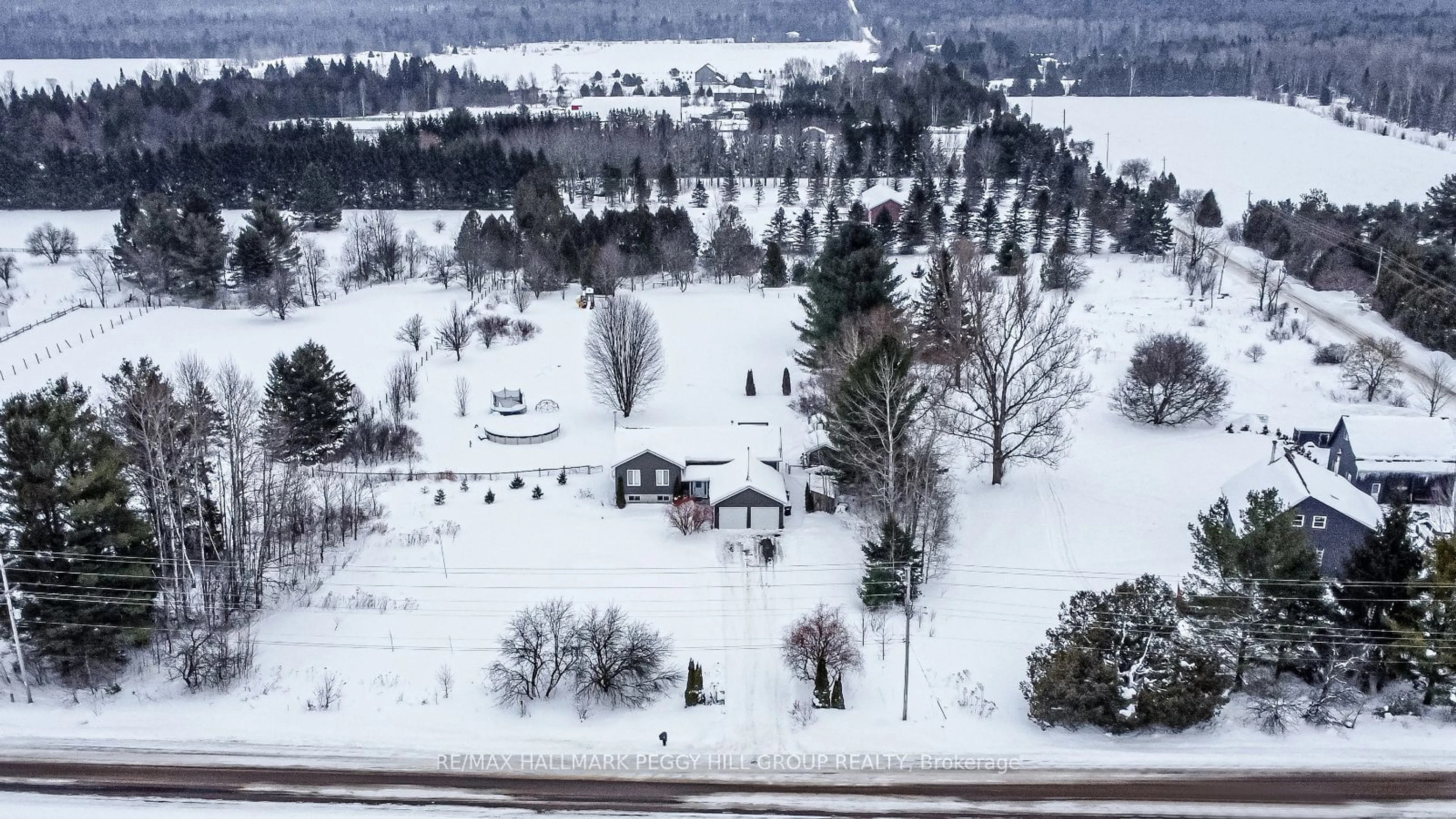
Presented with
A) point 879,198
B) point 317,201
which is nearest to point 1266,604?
point 879,198

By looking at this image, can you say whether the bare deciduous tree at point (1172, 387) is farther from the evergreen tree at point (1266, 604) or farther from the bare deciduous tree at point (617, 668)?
the bare deciduous tree at point (617, 668)

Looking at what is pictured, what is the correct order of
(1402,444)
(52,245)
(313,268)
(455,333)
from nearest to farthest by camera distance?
(1402,444) < (455,333) < (313,268) < (52,245)

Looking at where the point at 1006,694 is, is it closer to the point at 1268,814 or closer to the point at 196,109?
the point at 1268,814

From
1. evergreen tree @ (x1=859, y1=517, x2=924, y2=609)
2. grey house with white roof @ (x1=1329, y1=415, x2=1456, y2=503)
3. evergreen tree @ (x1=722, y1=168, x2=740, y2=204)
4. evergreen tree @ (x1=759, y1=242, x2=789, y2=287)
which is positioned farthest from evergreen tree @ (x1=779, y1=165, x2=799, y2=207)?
evergreen tree @ (x1=859, y1=517, x2=924, y2=609)

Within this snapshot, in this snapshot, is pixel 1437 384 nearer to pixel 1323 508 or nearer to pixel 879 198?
pixel 1323 508

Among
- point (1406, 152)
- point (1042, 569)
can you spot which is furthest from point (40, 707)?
point (1406, 152)

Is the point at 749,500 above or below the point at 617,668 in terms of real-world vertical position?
above

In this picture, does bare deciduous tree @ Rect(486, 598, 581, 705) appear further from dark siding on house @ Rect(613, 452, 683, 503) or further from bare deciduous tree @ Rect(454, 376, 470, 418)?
bare deciduous tree @ Rect(454, 376, 470, 418)
